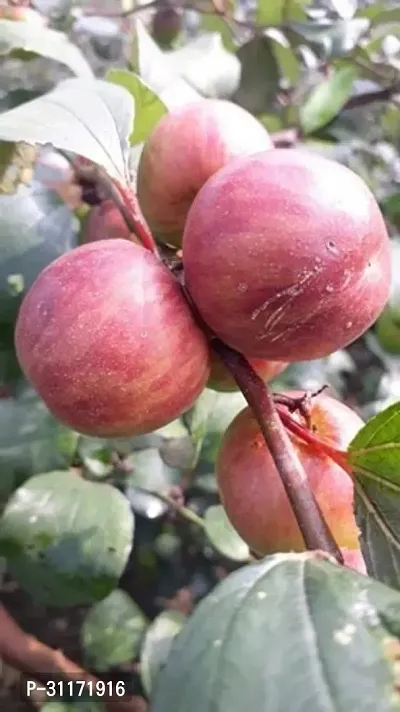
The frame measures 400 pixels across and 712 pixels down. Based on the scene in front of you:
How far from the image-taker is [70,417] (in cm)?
50

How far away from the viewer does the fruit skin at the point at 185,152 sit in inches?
23.5

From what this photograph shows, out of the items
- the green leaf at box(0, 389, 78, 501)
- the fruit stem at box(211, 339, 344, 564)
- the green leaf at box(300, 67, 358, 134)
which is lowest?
the green leaf at box(0, 389, 78, 501)

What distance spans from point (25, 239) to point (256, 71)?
50 centimetres

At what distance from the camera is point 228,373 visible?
0.55m

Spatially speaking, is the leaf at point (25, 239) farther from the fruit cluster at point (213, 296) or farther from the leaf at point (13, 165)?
the fruit cluster at point (213, 296)

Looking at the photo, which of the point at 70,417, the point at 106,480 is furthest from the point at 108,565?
the point at 70,417

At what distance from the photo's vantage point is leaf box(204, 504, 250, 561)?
0.88 metres

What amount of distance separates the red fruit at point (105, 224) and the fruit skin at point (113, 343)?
0.67 feet

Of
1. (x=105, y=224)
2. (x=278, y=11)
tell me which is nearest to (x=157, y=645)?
(x=105, y=224)

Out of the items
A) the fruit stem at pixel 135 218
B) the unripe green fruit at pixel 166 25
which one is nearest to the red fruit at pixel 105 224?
the fruit stem at pixel 135 218

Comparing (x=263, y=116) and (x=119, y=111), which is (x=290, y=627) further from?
(x=263, y=116)

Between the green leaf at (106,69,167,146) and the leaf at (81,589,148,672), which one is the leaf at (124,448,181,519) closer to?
the leaf at (81,589,148,672)

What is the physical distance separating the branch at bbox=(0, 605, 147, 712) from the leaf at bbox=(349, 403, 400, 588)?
2.02 ft

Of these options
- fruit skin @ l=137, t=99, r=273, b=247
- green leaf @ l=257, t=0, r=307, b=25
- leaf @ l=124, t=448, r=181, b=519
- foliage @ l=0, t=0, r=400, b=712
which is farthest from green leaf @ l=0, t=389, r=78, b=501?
green leaf @ l=257, t=0, r=307, b=25
